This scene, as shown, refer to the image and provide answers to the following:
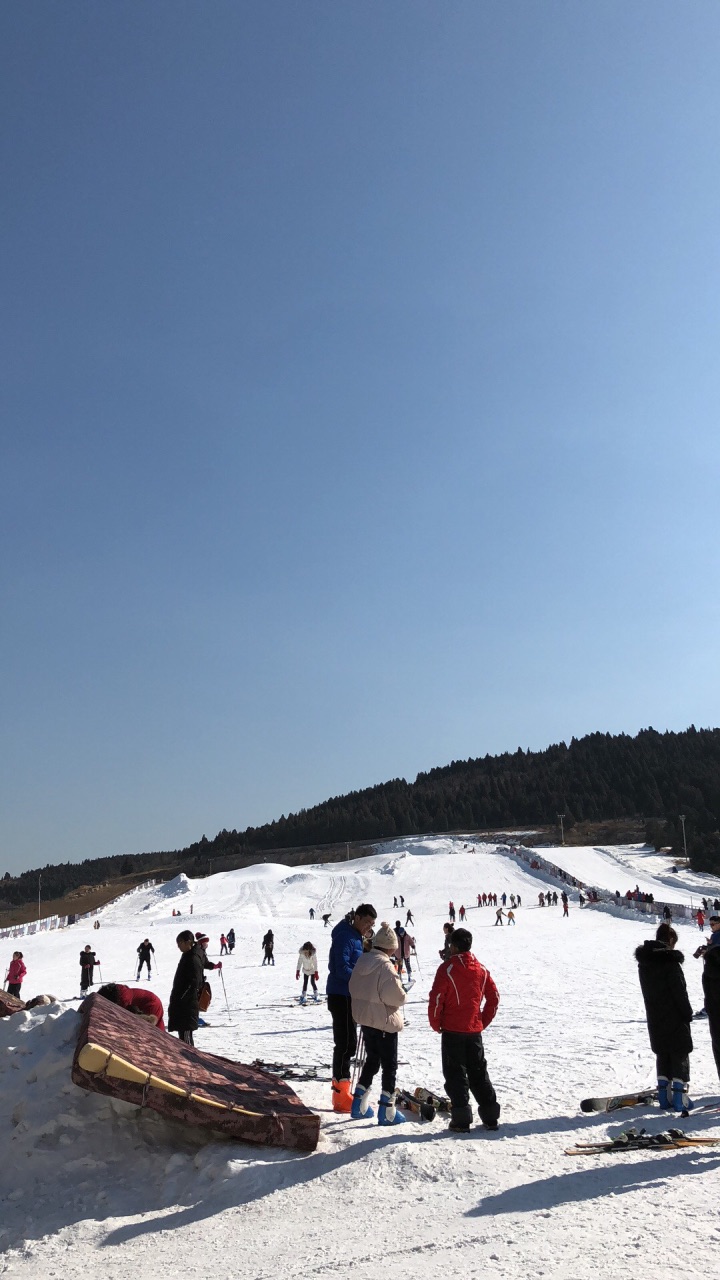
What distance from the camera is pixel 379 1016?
5906 millimetres

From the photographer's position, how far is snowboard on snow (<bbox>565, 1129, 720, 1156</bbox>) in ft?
16.9

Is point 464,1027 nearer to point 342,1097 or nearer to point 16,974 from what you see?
point 342,1097

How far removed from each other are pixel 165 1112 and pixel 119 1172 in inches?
18.6

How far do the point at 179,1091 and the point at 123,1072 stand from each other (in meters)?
0.39

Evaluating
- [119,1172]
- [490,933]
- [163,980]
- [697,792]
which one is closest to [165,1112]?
[119,1172]

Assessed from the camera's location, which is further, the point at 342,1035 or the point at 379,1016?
the point at 342,1035

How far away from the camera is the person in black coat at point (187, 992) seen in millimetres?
8594

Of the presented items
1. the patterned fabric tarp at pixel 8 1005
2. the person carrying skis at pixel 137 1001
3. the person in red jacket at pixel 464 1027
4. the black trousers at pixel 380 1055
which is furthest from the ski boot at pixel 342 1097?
the patterned fabric tarp at pixel 8 1005

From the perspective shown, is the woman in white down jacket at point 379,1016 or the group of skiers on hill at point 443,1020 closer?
the group of skiers on hill at point 443,1020

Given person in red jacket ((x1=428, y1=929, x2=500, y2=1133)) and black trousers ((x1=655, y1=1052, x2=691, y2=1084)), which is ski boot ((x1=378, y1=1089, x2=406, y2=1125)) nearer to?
person in red jacket ((x1=428, y1=929, x2=500, y2=1133))

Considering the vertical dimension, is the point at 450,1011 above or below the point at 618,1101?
Answer: above

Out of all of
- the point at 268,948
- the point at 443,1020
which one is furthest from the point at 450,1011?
the point at 268,948

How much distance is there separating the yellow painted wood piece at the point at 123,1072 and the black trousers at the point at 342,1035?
1.05 meters

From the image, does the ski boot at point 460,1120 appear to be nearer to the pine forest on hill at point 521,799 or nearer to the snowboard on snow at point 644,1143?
the snowboard on snow at point 644,1143
